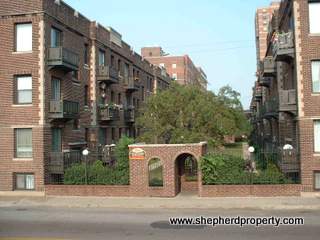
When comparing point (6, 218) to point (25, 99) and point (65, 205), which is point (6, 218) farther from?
point (25, 99)

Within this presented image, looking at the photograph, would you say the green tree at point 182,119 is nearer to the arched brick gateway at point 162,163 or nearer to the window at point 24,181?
the arched brick gateway at point 162,163

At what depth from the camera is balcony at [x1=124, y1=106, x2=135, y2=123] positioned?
41.2 metres

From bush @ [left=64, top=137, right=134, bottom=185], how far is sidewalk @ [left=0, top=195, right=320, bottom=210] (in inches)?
49.5

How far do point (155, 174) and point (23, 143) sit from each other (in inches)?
337

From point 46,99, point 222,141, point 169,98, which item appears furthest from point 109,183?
point 222,141

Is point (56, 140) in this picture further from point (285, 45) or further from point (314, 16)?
point (314, 16)

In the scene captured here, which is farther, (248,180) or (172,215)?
(248,180)

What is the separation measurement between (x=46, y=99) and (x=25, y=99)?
131 centimetres

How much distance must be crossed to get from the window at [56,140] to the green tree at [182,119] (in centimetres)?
584

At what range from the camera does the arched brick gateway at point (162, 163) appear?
22938 millimetres

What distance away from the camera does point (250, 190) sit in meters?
22.4

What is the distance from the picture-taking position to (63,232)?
555 inches

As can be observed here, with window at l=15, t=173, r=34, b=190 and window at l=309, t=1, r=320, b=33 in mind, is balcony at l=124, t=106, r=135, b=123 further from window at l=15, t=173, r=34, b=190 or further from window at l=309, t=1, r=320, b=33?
window at l=309, t=1, r=320, b=33

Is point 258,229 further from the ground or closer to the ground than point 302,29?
closer to the ground
